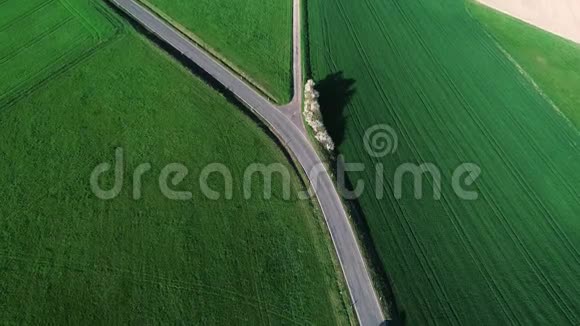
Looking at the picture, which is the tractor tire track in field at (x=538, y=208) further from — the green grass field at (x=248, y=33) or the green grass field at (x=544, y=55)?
the green grass field at (x=248, y=33)

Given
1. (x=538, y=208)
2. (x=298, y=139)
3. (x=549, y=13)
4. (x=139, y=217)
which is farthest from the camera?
(x=549, y=13)

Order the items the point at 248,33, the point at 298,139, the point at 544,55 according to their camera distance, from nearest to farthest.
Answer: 1. the point at 298,139
2. the point at 248,33
3. the point at 544,55

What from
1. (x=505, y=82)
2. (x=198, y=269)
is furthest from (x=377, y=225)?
(x=505, y=82)

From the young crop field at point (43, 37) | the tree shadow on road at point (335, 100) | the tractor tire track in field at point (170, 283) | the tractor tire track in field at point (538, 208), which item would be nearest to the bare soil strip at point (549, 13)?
the tractor tire track in field at point (538, 208)

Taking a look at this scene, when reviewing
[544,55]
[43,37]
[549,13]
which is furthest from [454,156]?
[43,37]

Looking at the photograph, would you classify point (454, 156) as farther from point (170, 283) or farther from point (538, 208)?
point (170, 283)
